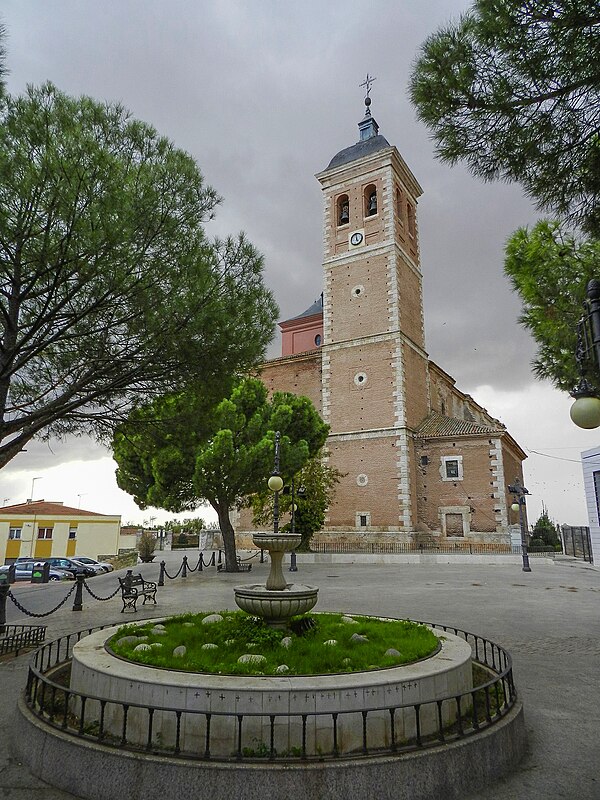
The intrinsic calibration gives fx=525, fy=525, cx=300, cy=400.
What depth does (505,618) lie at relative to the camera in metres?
11.2

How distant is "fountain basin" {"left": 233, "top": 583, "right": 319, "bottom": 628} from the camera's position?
6078mm

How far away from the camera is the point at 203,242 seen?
982 centimetres

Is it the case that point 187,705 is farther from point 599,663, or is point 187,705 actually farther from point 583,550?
point 583,550

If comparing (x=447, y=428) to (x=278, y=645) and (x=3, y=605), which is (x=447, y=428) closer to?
(x=3, y=605)

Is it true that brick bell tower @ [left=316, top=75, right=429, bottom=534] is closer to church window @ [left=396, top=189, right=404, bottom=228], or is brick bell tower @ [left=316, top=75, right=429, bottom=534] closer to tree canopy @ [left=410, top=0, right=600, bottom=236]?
church window @ [left=396, top=189, right=404, bottom=228]

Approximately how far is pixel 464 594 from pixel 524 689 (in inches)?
346

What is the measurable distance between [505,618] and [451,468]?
18291mm

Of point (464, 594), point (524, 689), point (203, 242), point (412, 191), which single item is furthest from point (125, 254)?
point (412, 191)

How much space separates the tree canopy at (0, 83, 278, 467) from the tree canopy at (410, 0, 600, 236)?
Answer: 457 cm

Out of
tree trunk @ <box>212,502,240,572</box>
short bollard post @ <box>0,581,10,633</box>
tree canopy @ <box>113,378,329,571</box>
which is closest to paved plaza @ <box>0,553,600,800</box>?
short bollard post @ <box>0,581,10,633</box>

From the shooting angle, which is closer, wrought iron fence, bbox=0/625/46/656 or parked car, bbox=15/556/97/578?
wrought iron fence, bbox=0/625/46/656

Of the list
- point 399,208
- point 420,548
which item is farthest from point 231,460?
point 399,208

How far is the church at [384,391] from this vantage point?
28.2 m

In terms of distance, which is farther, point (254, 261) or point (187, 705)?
point (254, 261)
